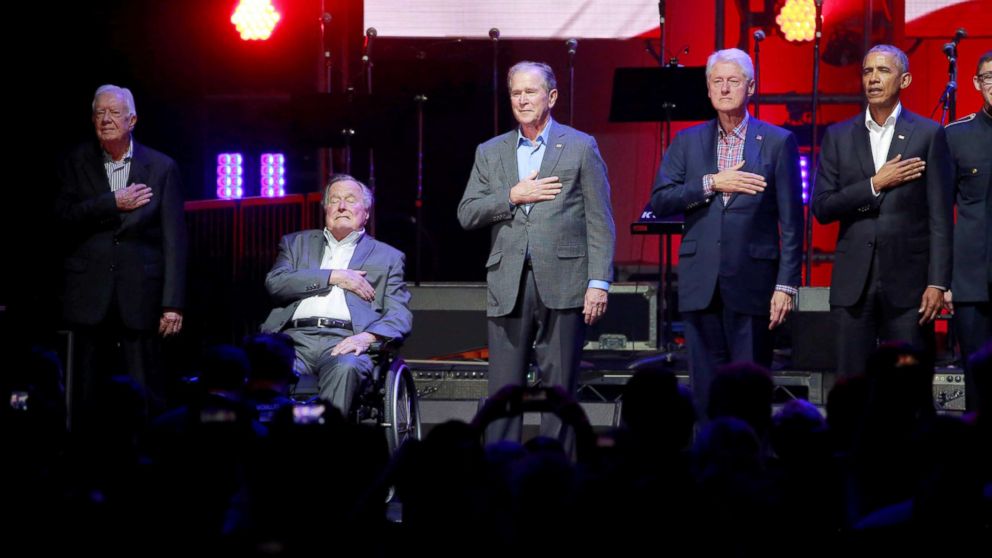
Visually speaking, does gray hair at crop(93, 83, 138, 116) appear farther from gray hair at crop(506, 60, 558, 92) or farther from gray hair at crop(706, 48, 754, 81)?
gray hair at crop(706, 48, 754, 81)

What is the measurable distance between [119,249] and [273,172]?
14.4 ft

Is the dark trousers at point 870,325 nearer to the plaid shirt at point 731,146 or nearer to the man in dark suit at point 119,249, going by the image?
the plaid shirt at point 731,146

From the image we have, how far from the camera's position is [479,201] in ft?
14.9

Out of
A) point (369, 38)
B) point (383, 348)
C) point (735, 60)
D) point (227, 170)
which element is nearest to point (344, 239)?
point (383, 348)

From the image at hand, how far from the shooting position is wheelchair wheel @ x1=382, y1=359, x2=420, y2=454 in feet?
15.2

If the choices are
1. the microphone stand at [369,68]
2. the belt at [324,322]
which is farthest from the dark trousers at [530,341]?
the microphone stand at [369,68]

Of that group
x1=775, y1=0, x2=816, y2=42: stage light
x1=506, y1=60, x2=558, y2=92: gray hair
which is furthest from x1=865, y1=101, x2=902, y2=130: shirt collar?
x1=775, y1=0, x2=816, y2=42: stage light

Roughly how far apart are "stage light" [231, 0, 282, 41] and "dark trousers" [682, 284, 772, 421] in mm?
5491

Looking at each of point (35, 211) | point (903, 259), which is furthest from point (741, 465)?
point (35, 211)

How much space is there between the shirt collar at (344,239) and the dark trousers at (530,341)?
101cm

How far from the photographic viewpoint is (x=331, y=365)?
15.5ft

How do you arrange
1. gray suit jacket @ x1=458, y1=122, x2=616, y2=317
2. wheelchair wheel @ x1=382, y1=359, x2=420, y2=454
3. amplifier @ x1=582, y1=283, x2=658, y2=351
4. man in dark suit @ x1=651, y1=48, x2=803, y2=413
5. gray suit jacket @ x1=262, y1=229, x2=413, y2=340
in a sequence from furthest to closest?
amplifier @ x1=582, y1=283, x2=658, y2=351 < gray suit jacket @ x1=262, y1=229, x2=413, y2=340 < wheelchair wheel @ x1=382, y1=359, x2=420, y2=454 < gray suit jacket @ x1=458, y1=122, x2=616, y2=317 < man in dark suit @ x1=651, y1=48, x2=803, y2=413

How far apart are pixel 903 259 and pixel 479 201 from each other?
58.5 inches

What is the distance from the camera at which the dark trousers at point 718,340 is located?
4.34m
